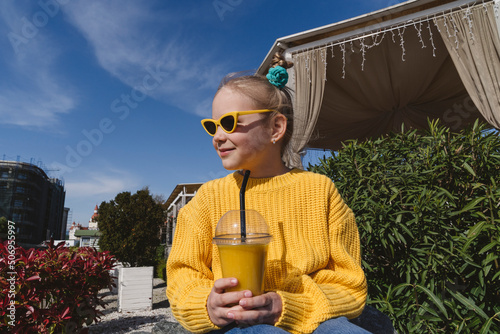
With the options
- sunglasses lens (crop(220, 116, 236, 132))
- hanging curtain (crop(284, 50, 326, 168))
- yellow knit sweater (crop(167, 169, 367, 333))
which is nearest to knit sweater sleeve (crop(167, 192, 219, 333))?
yellow knit sweater (crop(167, 169, 367, 333))

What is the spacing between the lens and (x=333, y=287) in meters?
1.14

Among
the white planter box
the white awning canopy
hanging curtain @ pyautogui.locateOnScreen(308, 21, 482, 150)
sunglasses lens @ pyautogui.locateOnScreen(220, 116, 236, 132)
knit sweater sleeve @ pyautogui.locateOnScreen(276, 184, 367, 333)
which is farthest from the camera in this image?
hanging curtain @ pyautogui.locateOnScreen(308, 21, 482, 150)

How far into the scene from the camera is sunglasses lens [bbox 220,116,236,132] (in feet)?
4.04

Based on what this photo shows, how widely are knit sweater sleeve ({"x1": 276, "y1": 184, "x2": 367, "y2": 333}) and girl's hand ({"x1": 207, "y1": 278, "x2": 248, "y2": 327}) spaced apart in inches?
5.7

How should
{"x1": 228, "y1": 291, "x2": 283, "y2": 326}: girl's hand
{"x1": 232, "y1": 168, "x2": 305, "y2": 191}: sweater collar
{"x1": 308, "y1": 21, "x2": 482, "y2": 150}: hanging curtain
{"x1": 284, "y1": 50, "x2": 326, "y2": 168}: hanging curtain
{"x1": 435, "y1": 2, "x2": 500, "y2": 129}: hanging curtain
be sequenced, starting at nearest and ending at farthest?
{"x1": 228, "y1": 291, "x2": 283, "y2": 326}: girl's hand < {"x1": 232, "y1": 168, "x2": 305, "y2": 191}: sweater collar < {"x1": 435, "y1": 2, "x2": 500, "y2": 129}: hanging curtain < {"x1": 284, "y1": 50, "x2": 326, "y2": 168}: hanging curtain < {"x1": 308, "y1": 21, "x2": 482, "y2": 150}: hanging curtain

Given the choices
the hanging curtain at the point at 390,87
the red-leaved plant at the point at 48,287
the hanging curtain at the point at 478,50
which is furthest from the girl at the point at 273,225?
the hanging curtain at the point at 390,87

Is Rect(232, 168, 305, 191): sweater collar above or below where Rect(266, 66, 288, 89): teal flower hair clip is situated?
below

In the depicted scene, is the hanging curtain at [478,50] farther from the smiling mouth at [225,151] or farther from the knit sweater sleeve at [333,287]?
the smiling mouth at [225,151]

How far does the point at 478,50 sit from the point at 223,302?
599cm

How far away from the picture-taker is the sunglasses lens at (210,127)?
1295 millimetres

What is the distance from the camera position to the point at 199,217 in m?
1.27

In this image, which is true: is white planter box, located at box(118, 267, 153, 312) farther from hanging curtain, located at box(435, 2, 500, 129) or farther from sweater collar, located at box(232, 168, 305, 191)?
hanging curtain, located at box(435, 2, 500, 129)

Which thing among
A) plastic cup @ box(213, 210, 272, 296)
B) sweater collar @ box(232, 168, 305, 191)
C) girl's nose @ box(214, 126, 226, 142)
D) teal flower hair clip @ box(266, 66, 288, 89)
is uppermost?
teal flower hair clip @ box(266, 66, 288, 89)

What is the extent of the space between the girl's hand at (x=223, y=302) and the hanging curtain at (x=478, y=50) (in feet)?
18.3
